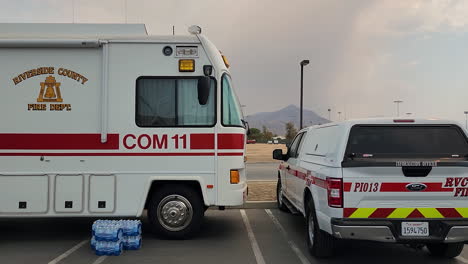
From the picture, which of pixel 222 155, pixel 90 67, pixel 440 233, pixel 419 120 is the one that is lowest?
pixel 440 233

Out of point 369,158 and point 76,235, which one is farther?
point 76,235

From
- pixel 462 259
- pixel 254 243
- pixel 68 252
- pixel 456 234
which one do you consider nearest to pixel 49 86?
pixel 68 252

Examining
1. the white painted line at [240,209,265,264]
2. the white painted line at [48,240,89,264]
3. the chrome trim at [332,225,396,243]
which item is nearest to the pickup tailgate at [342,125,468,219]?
the chrome trim at [332,225,396,243]

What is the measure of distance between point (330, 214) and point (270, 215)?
171 inches

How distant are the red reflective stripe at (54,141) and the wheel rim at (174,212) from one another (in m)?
1.26

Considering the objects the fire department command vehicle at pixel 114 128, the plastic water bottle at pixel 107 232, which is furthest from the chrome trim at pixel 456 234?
the plastic water bottle at pixel 107 232

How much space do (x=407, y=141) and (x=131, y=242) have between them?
167 inches

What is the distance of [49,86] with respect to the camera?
711cm

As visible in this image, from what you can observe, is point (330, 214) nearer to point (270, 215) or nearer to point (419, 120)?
point (419, 120)

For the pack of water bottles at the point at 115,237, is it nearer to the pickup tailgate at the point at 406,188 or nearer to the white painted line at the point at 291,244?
the white painted line at the point at 291,244

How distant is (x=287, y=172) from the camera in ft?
29.3

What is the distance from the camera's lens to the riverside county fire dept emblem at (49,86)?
7.08 metres

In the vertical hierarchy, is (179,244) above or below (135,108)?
below

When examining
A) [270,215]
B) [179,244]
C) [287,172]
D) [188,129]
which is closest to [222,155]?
[188,129]
